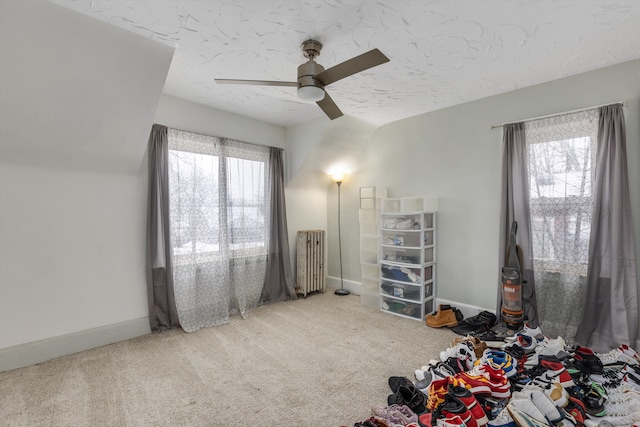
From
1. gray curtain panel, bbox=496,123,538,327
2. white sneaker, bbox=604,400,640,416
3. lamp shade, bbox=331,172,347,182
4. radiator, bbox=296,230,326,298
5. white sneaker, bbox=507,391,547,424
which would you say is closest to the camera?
white sneaker, bbox=507,391,547,424

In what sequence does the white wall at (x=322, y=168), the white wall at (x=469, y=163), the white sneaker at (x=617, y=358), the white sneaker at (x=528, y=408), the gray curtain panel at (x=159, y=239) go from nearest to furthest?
the white sneaker at (x=528, y=408) → the white sneaker at (x=617, y=358) → the white wall at (x=469, y=163) → the gray curtain panel at (x=159, y=239) → the white wall at (x=322, y=168)

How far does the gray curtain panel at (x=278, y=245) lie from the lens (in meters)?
4.09

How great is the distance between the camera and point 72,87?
2.16 meters

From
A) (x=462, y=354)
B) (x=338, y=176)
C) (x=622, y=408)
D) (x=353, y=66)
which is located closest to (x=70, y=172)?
(x=353, y=66)

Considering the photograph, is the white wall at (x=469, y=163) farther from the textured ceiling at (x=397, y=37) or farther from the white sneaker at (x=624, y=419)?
the white sneaker at (x=624, y=419)

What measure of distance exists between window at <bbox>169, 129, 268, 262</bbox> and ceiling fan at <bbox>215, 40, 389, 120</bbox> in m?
1.60

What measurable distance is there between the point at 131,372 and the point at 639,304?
4294mm

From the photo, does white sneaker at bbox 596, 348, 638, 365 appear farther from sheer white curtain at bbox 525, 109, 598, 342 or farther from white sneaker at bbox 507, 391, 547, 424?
white sneaker at bbox 507, 391, 547, 424

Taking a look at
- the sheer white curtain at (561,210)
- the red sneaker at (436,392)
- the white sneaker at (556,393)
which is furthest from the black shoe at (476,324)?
the red sneaker at (436,392)

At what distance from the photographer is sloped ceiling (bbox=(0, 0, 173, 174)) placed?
180cm

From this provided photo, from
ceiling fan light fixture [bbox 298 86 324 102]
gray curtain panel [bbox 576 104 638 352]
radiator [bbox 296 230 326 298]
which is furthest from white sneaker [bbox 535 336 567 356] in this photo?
radiator [bbox 296 230 326 298]

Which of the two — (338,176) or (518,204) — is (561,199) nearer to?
(518,204)

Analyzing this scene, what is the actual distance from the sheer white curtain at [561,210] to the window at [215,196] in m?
3.20

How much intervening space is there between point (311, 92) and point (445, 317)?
9.02ft
